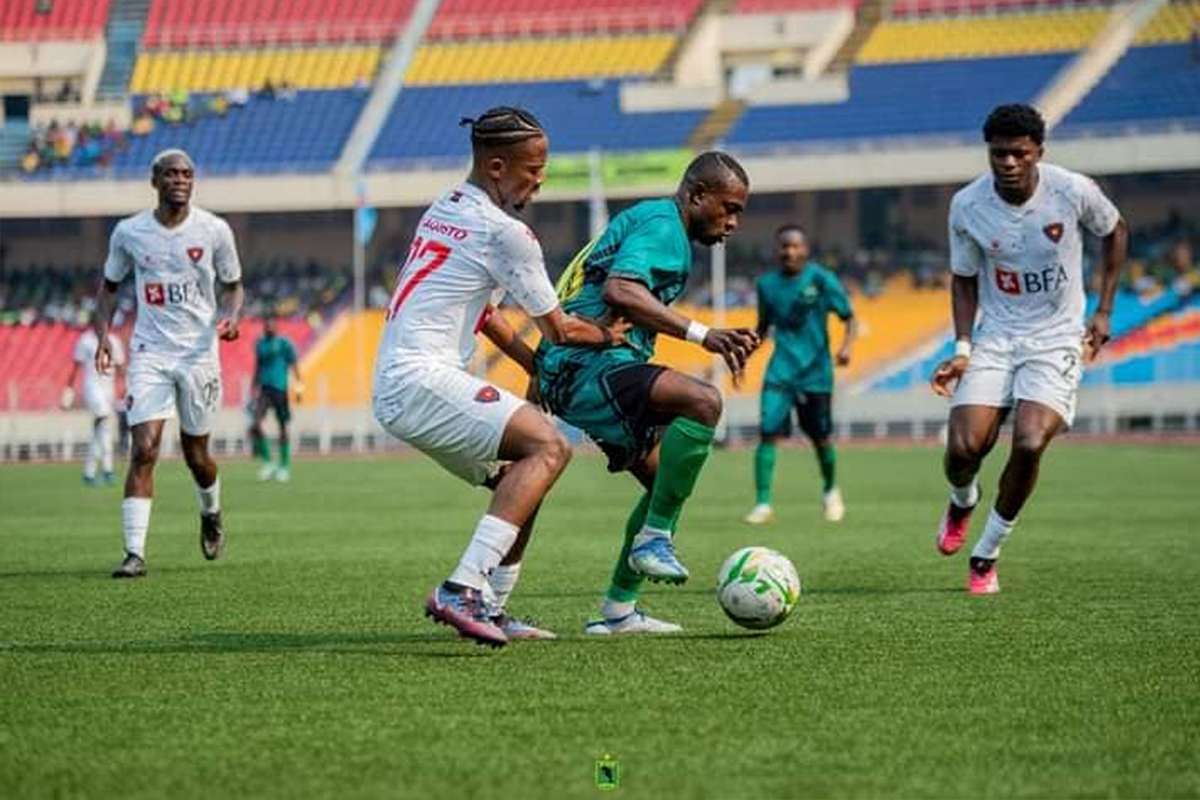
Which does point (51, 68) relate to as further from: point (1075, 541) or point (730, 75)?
point (1075, 541)

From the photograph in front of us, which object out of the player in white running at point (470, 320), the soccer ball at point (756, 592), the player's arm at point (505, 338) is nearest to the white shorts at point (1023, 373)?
the soccer ball at point (756, 592)

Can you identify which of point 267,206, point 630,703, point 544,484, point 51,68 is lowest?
point 630,703

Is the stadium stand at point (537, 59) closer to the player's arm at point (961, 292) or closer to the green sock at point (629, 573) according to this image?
the player's arm at point (961, 292)

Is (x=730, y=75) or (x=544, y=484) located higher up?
(x=730, y=75)

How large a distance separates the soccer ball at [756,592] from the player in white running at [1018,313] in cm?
210

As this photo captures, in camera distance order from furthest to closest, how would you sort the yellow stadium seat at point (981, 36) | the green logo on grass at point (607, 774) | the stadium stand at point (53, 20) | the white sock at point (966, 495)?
the stadium stand at point (53, 20) → the yellow stadium seat at point (981, 36) → the white sock at point (966, 495) → the green logo on grass at point (607, 774)

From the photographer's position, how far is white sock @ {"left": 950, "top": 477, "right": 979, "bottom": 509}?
11.9m

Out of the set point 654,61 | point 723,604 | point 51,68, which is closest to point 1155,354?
point 654,61

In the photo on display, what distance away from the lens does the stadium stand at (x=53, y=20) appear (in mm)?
57219

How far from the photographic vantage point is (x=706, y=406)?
28.9ft

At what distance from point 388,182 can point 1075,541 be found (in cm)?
3770

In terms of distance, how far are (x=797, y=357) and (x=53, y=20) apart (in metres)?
42.5

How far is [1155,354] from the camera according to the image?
4475 cm

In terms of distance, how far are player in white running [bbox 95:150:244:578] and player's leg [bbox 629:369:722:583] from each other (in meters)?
5.04
